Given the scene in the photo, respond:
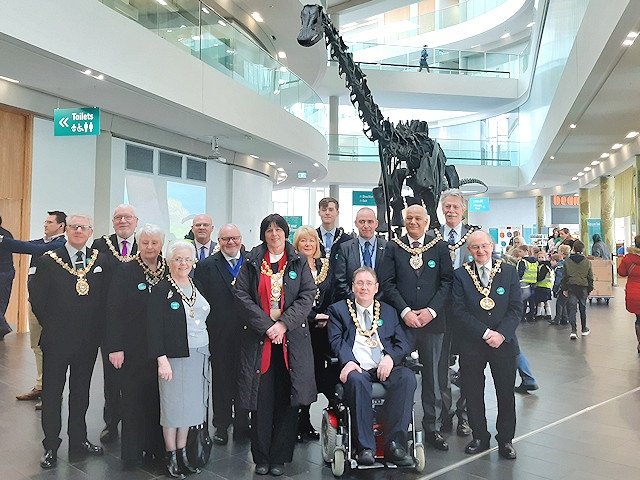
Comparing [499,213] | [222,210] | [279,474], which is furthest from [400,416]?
[499,213]

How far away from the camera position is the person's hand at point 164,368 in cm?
336

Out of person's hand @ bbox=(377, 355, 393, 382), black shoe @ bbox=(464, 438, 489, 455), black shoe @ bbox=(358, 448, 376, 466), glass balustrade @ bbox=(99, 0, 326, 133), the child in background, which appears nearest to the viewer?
black shoe @ bbox=(358, 448, 376, 466)

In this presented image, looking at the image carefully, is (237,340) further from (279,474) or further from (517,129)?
(517,129)

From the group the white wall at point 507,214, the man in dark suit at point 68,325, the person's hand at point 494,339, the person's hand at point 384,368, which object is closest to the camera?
the person's hand at point 384,368

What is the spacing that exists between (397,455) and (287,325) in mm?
1074

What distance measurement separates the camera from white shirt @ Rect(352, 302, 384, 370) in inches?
146

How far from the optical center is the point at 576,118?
11.2m

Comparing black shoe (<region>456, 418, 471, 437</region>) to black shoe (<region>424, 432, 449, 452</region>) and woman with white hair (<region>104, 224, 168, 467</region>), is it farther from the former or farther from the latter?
woman with white hair (<region>104, 224, 168, 467</region>)

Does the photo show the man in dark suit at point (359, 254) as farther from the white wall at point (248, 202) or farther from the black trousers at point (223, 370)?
the white wall at point (248, 202)

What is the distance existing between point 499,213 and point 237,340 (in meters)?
26.2

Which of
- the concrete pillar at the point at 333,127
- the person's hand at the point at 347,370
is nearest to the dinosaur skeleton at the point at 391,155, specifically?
the person's hand at the point at 347,370

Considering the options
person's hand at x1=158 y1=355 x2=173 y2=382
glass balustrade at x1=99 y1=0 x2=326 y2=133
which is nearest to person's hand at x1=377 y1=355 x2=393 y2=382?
person's hand at x1=158 y1=355 x2=173 y2=382

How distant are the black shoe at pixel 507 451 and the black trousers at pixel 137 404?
2.44m

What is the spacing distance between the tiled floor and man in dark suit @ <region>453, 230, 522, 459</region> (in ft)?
0.75
